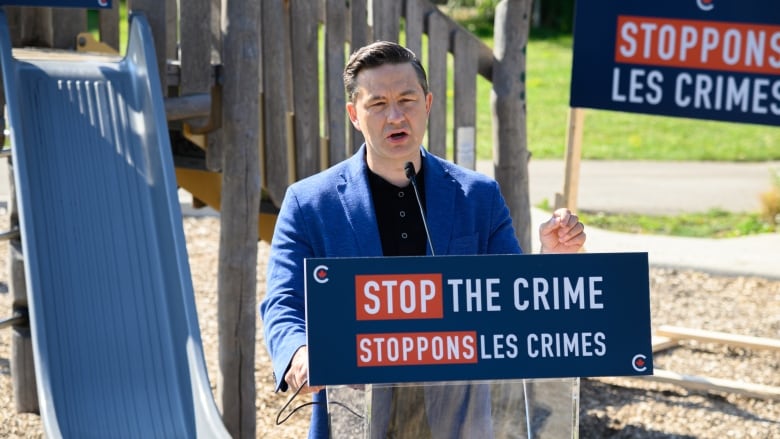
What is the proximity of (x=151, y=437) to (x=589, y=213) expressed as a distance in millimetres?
7491

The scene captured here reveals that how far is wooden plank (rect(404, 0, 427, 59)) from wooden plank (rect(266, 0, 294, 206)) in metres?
0.62

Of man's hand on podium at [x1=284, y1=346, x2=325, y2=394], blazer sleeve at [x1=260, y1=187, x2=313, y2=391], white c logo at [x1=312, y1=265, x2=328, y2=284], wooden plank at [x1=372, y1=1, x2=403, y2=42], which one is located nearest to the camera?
white c logo at [x1=312, y1=265, x2=328, y2=284]

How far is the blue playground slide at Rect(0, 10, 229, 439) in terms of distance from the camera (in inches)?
187

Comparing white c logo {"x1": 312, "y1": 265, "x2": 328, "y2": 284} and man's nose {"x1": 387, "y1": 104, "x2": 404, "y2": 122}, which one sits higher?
man's nose {"x1": 387, "y1": 104, "x2": 404, "y2": 122}

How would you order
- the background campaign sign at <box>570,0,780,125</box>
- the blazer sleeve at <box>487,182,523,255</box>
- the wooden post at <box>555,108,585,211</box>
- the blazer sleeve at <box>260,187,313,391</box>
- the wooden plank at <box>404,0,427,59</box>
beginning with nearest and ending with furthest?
the blazer sleeve at <box>260,187,313,391</box> → the blazer sleeve at <box>487,182,523,255</box> → the background campaign sign at <box>570,0,780,125</box> → the wooden plank at <box>404,0,427,59</box> → the wooden post at <box>555,108,585,211</box>

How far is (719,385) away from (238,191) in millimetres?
2824

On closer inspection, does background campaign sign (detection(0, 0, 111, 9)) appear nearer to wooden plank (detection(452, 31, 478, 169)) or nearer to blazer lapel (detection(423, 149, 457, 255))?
wooden plank (detection(452, 31, 478, 169))

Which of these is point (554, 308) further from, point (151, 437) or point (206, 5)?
point (206, 5)

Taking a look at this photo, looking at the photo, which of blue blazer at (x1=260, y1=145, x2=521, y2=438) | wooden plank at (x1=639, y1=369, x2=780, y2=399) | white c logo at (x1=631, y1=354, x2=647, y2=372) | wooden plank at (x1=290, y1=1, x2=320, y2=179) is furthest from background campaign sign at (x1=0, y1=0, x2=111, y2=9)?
white c logo at (x1=631, y1=354, x2=647, y2=372)

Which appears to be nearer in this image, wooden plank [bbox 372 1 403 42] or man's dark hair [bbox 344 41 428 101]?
man's dark hair [bbox 344 41 428 101]

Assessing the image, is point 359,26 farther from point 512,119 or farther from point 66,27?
point 66,27

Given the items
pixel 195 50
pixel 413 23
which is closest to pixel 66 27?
pixel 195 50

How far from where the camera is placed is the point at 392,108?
279 cm

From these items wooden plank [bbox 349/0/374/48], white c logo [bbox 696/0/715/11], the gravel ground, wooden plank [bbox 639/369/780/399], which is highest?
white c logo [bbox 696/0/715/11]
